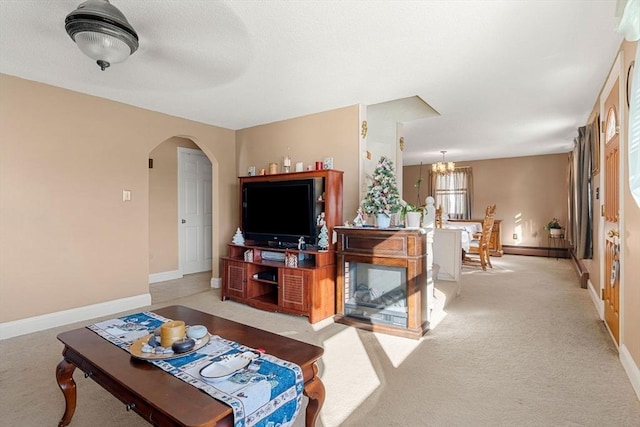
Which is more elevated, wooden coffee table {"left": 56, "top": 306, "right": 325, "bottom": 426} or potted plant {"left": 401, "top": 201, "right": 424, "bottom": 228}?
potted plant {"left": 401, "top": 201, "right": 424, "bottom": 228}

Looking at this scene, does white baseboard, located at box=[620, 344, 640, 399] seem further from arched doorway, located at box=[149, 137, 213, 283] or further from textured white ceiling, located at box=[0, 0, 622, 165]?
arched doorway, located at box=[149, 137, 213, 283]

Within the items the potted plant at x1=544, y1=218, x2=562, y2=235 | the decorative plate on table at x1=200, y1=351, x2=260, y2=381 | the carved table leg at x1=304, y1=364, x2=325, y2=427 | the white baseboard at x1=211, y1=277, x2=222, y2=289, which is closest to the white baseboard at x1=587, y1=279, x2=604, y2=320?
the potted plant at x1=544, y1=218, x2=562, y2=235

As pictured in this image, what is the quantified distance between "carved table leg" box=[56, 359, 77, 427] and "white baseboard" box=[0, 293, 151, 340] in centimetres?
194

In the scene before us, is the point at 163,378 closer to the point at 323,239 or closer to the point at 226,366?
the point at 226,366

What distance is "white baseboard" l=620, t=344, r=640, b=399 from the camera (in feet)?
6.91

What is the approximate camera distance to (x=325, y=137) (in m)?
4.19

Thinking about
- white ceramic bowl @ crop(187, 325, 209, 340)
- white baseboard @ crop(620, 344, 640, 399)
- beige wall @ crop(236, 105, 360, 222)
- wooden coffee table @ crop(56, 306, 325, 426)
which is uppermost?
beige wall @ crop(236, 105, 360, 222)

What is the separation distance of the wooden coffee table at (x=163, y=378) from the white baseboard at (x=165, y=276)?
368 centimetres

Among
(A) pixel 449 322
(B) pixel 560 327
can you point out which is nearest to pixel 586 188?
(B) pixel 560 327

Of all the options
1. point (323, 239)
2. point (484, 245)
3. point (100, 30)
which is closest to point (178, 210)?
point (323, 239)

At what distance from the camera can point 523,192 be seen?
8.31 m


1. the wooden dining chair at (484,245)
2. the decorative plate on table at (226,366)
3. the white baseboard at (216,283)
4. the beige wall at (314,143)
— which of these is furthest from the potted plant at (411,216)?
the wooden dining chair at (484,245)

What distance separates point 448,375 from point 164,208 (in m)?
4.98

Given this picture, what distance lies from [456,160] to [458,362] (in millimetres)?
7349
